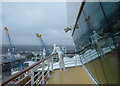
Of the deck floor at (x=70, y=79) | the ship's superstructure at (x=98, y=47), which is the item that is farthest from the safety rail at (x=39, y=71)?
the deck floor at (x=70, y=79)

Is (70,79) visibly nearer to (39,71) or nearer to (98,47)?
(39,71)

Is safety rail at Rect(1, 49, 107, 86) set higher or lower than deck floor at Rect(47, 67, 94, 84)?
higher

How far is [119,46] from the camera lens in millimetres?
912

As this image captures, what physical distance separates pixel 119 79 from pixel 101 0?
946 mm

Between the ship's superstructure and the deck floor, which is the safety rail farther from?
the deck floor

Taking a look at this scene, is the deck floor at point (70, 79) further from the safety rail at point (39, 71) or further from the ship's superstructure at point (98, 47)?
the safety rail at point (39, 71)

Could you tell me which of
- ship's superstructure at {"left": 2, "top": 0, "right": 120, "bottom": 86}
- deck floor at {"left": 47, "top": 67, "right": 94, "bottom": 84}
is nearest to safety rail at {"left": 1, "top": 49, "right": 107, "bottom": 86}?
ship's superstructure at {"left": 2, "top": 0, "right": 120, "bottom": 86}

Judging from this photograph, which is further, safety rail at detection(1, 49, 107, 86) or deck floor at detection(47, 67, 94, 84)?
deck floor at detection(47, 67, 94, 84)

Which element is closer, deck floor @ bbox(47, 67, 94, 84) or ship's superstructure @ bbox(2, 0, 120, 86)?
ship's superstructure @ bbox(2, 0, 120, 86)

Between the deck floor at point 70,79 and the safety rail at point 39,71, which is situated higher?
the safety rail at point 39,71

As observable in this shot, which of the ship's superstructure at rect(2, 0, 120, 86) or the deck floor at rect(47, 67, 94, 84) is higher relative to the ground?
the ship's superstructure at rect(2, 0, 120, 86)

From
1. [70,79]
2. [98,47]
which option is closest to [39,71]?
[70,79]

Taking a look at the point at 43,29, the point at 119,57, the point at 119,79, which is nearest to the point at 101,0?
the point at 119,57

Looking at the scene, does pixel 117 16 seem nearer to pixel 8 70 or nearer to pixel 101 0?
pixel 101 0
